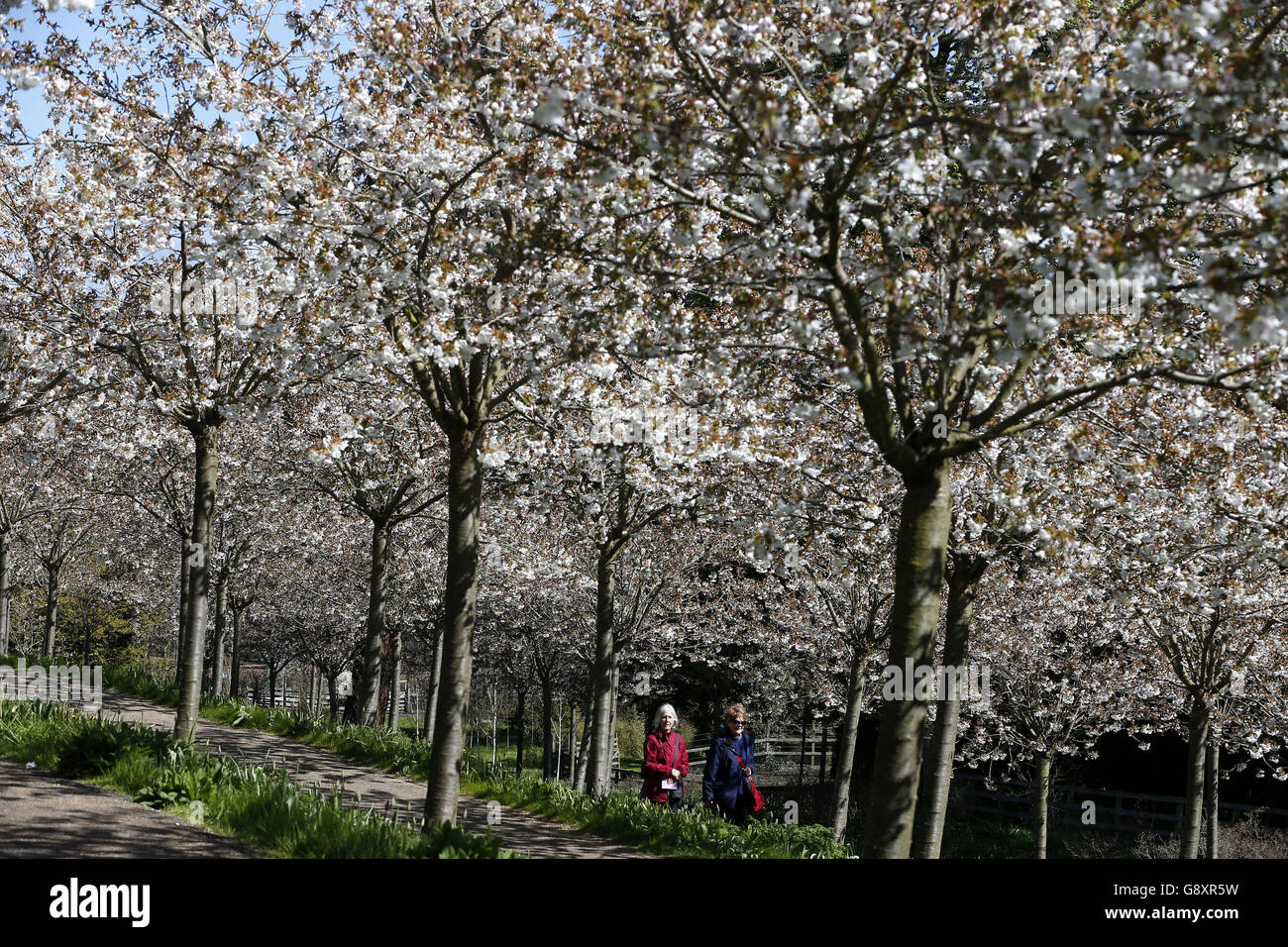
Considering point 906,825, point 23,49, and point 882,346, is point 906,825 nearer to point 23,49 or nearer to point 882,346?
point 882,346

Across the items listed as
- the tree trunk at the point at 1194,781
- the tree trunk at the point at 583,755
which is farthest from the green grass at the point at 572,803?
the tree trunk at the point at 583,755

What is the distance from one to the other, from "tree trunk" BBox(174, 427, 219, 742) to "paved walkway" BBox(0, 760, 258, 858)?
1.79 metres

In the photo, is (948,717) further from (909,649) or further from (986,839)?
(986,839)

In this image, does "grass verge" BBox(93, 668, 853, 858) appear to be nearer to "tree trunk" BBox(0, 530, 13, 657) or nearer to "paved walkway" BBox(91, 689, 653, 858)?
"paved walkway" BBox(91, 689, 653, 858)

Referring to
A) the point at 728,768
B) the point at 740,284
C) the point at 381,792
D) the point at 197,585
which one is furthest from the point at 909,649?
the point at 197,585

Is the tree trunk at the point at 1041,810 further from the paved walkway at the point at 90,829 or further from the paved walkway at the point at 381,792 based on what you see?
the paved walkway at the point at 90,829

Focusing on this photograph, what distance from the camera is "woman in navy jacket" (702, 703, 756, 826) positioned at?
984 cm

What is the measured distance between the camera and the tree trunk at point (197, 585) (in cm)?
986

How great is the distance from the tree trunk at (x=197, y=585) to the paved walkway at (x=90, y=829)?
5.87 feet

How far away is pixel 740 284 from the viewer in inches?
201

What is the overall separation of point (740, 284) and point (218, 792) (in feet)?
18.3

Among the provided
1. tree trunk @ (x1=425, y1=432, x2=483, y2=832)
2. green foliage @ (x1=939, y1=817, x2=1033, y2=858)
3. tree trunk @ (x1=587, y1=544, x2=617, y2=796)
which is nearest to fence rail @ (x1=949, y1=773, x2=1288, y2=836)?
green foliage @ (x1=939, y1=817, x2=1033, y2=858)
